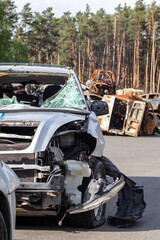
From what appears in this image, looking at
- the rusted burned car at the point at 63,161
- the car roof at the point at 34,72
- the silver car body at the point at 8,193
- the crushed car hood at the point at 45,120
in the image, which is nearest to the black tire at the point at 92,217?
the rusted burned car at the point at 63,161

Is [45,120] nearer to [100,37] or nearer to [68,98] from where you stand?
[68,98]

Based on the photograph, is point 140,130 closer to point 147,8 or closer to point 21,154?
point 21,154

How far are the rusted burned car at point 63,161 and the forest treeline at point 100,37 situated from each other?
2766 inches

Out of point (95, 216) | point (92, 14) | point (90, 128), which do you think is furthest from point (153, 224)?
point (92, 14)

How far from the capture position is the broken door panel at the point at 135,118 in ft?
90.2

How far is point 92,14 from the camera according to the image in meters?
113

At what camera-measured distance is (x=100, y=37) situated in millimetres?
110625

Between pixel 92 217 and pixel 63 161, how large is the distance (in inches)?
33.1

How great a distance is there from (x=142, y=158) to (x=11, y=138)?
1026 centimetres

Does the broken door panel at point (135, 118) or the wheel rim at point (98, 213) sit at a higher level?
the wheel rim at point (98, 213)

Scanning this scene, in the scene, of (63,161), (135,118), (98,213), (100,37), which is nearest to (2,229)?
(63,161)

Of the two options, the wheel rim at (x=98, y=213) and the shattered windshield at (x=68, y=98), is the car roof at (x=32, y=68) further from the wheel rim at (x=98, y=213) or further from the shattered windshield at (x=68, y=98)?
the wheel rim at (x=98, y=213)

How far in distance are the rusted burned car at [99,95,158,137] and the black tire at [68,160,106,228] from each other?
20.8 metres

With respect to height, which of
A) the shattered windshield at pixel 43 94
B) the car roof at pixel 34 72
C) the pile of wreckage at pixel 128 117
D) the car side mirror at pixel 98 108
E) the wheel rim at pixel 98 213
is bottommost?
the pile of wreckage at pixel 128 117
